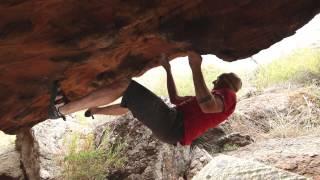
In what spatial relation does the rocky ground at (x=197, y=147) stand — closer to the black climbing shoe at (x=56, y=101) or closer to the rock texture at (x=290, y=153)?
the rock texture at (x=290, y=153)

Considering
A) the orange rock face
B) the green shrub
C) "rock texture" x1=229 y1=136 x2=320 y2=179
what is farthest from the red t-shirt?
the green shrub

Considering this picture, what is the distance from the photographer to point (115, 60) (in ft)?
13.6

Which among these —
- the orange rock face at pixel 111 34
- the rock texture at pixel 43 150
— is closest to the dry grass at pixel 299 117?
the rock texture at pixel 43 150

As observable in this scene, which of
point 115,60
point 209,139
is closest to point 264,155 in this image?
point 209,139

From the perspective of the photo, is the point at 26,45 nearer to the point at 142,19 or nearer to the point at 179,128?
the point at 142,19

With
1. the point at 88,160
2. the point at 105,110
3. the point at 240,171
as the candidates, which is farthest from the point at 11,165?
the point at 240,171

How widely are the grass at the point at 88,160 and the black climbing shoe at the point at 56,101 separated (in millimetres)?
2236

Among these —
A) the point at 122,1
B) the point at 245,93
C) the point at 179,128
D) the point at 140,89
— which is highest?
the point at 122,1

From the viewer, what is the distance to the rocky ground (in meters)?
6.36

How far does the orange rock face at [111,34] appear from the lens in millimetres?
3282

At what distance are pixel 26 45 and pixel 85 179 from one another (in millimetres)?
3613

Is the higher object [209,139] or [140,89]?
[140,89]

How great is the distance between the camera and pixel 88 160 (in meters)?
6.82

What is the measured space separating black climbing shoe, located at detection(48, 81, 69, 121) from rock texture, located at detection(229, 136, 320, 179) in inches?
116
